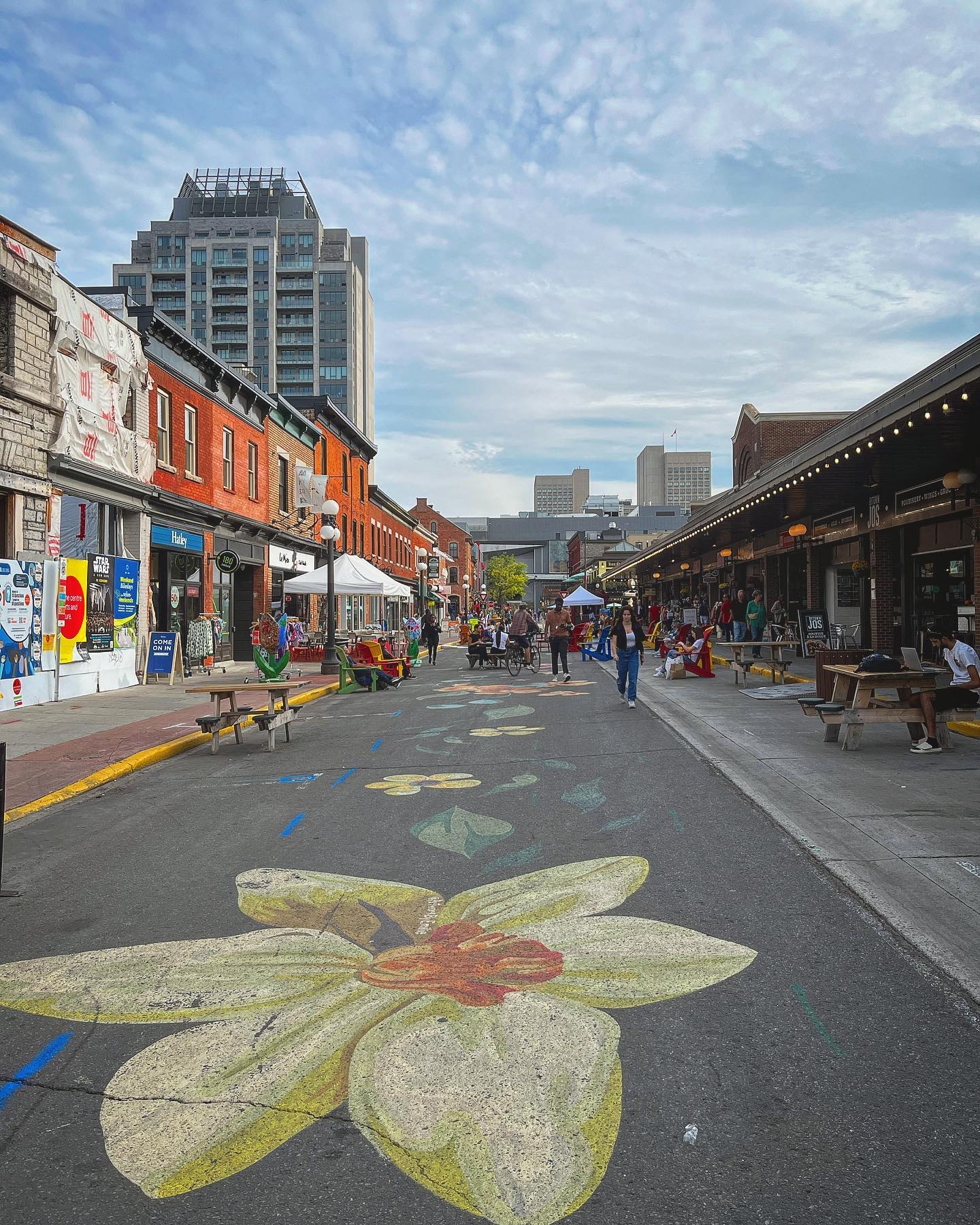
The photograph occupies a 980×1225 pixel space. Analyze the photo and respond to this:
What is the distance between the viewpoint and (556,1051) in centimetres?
323

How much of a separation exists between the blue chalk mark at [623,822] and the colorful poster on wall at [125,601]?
44.6 ft

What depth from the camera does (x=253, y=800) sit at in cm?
777

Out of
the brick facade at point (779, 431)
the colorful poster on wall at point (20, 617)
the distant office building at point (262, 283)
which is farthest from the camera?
the distant office building at point (262, 283)

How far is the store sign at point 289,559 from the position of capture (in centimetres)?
2829

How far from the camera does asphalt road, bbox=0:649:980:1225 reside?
247cm

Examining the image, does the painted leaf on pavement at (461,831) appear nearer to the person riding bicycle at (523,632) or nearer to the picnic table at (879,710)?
the picnic table at (879,710)

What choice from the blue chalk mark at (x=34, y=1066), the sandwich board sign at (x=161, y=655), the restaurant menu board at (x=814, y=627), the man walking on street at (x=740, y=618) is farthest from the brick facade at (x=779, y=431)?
the blue chalk mark at (x=34, y=1066)

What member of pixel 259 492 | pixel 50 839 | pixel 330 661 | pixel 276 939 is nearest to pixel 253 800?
pixel 50 839

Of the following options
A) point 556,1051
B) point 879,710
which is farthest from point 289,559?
point 556,1051

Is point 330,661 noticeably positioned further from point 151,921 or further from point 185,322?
point 185,322

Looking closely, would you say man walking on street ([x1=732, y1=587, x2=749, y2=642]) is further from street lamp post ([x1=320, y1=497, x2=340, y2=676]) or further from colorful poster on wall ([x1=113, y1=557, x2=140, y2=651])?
colorful poster on wall ([x1=113, y1=557, x2=140, y2=651])

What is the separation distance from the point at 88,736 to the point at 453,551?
10920 centimetres

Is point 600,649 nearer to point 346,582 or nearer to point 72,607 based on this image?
point 346,582

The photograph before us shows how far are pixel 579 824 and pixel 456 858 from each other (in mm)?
1196
